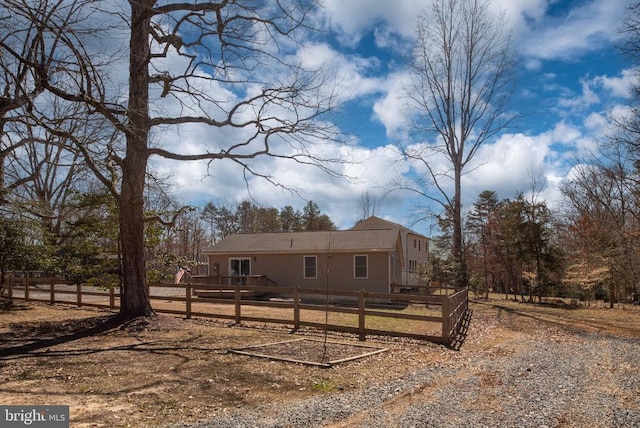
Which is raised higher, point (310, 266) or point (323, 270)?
point (310, 266)

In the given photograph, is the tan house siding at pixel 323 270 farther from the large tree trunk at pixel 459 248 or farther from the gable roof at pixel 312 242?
the large tree trunk at pixel 459 248

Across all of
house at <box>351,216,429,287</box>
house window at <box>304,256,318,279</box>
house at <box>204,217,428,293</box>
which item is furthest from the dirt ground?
house at <box>351,216,429,287</box>

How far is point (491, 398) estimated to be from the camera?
5594 millimetres

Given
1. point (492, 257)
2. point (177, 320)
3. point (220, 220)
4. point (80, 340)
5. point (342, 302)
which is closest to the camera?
point (80, 340)

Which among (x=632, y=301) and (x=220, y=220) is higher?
(x=220, y=220)

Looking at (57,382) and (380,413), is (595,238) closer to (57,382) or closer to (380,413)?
(380,413)

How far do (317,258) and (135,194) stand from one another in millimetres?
13439

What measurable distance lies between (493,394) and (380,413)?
5.60ft

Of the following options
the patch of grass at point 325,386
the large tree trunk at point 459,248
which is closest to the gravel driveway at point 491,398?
the patch of grass at point 325,386

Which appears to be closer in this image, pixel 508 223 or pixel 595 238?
pixel 595 238

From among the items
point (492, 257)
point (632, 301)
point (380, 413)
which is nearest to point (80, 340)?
point (380, 413)

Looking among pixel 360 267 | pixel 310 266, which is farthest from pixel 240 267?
pixel 360 267

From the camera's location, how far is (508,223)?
27.4 m

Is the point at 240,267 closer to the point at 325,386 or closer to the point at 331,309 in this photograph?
the point at 331,309
